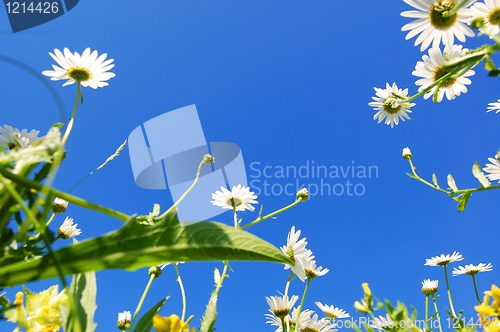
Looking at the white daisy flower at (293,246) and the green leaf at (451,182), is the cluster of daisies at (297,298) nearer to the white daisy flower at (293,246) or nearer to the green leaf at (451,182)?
the white daisy flower at (293,246)

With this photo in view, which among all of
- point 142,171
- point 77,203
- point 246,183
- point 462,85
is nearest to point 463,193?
point 462,85

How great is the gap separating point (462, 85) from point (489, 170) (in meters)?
0.25

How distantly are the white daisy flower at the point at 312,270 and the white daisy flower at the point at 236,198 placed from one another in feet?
0.86

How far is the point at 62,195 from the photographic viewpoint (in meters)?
0.32

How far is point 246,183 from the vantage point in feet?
4.68

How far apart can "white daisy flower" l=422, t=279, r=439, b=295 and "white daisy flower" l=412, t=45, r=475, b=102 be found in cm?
74

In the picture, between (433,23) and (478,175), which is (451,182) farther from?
(433,23)

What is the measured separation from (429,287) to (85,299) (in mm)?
1338

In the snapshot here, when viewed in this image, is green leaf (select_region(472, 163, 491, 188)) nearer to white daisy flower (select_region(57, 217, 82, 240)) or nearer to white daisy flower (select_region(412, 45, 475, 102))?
white daisy flower (select_region(412, 45, 475, 102))

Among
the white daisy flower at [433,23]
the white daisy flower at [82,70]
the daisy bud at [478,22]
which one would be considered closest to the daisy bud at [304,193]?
the white daisy flower at [433,23]

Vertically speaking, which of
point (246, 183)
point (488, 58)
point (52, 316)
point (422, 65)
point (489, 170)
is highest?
point (246, 183)

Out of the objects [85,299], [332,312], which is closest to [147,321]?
[85,299]

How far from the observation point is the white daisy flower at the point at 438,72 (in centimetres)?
64

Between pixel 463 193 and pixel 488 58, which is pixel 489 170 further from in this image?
pixel 488 58
